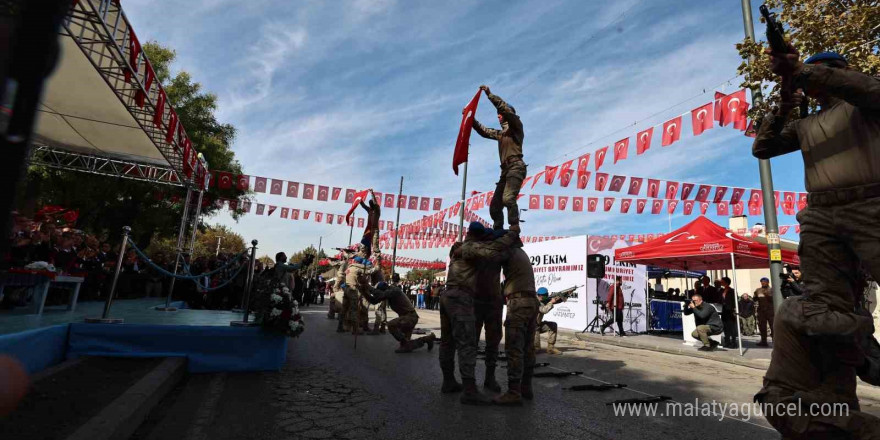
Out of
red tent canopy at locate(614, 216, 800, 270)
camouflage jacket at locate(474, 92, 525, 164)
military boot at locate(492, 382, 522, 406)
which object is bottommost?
Answer: military boot at locate(492, 382, 522, 406)

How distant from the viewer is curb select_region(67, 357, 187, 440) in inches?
106

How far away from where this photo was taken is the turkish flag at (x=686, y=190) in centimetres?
1483

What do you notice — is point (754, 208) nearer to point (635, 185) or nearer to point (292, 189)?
point (635, 185)

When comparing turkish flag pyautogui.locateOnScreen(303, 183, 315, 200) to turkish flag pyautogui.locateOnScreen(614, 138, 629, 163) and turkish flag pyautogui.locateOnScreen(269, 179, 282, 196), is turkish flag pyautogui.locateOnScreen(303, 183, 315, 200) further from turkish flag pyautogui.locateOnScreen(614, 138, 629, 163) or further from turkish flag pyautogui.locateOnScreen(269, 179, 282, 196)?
turkish flag pyautogui.locateOnScreen(614, 138, 629, 163)

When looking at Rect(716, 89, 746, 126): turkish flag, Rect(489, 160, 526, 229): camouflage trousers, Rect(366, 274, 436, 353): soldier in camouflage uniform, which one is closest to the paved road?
Rect(366, 274, 436, 353): soldier in camouflage uniform

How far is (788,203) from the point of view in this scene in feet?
51.4

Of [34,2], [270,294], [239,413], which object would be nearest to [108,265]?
[270,294]

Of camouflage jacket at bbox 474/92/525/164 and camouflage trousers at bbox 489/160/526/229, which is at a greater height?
camouflage jacket at bbox 474/92/525/164

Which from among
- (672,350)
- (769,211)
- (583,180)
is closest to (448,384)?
(769,211)

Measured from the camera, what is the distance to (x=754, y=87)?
813cm

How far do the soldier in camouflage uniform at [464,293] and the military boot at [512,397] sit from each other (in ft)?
1.61

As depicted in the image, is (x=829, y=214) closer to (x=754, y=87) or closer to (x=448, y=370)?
(x=448, y=370)

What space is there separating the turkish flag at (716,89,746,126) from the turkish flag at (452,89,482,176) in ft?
22.7

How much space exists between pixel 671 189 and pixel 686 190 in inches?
18.4
